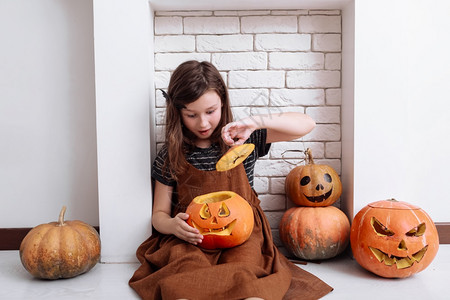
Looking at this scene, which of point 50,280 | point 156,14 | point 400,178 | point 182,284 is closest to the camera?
point 182,284

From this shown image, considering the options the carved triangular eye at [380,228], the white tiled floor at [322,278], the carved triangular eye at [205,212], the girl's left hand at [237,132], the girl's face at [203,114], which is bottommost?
the white tiled floor at [322,278]

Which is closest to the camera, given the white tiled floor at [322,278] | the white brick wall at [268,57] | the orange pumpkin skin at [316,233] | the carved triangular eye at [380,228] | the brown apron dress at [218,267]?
the brown apron dress at [218,267]

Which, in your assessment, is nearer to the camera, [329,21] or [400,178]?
[400,178]

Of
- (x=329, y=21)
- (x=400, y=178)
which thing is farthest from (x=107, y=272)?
(x=329, y=21)

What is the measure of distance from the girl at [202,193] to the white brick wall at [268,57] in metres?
0.29

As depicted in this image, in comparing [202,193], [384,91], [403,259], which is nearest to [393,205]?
[403,259]

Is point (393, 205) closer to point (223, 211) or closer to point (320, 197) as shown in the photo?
point (320, 197)

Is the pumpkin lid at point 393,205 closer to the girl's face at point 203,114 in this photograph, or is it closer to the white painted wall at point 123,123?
the girl's face at point 203,114

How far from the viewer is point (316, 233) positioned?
6.25 ft

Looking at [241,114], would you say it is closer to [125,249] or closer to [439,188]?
[125,249]

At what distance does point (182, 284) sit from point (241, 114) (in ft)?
3.37

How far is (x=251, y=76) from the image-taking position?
2207mm

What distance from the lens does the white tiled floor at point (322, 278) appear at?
1618mm

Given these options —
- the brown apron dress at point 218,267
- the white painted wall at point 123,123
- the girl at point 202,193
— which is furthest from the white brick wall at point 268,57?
the brown apron dress at point 218,267
